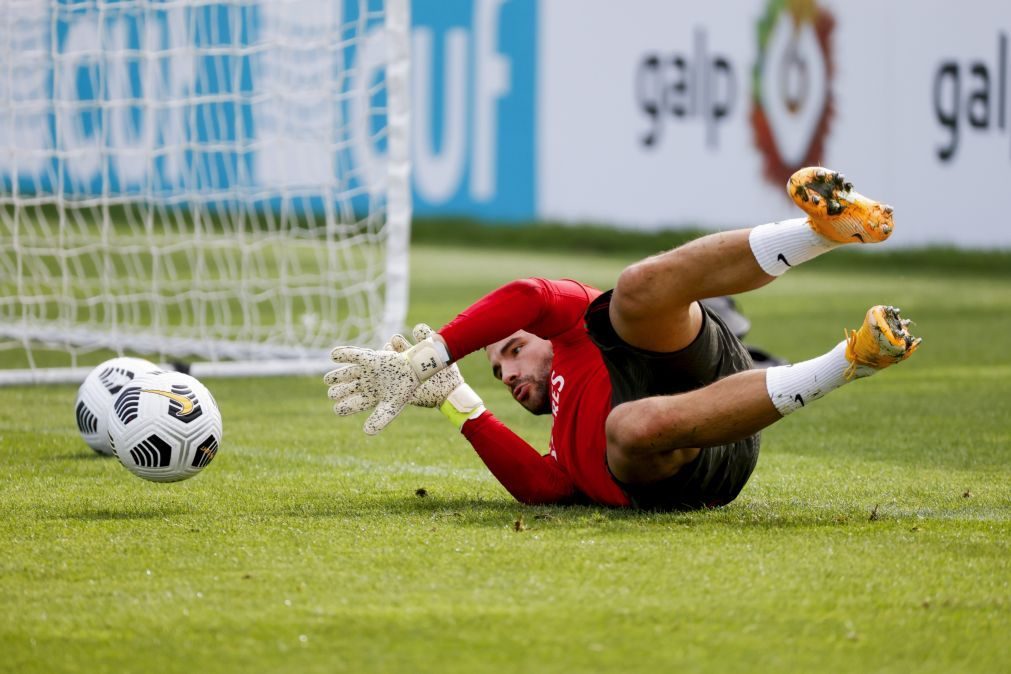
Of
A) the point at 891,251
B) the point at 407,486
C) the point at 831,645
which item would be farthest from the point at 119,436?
the point at 891,251

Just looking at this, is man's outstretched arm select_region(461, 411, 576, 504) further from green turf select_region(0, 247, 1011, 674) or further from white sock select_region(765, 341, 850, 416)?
white sock select_region(765, 341, 850, 416)

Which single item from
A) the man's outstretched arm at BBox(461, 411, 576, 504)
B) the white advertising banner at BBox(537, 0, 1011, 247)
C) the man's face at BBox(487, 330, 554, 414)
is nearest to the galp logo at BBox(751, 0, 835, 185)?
the white advertising banner at BBox(537, 0, 1011, 247)

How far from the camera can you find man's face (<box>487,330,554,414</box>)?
4.00 metres

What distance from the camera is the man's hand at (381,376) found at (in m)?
3.57

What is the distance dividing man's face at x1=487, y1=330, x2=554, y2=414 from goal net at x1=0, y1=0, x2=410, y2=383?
3.16 meters

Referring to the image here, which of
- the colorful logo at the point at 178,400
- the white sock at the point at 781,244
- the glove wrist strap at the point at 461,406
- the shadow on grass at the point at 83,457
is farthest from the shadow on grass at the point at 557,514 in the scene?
the shadow on grass at the point at 83,457

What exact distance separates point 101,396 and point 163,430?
0.72 metres

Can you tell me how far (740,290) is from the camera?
10.7 feet

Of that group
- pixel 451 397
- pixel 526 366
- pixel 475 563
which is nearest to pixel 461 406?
pixel 451 397

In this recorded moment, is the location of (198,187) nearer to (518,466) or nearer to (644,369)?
(518,466)

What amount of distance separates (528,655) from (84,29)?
8.37 meters

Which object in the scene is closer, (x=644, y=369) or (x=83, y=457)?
(x=644, y=369)

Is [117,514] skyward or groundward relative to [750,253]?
groundward

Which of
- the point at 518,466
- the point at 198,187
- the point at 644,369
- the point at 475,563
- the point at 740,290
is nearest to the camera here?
the point at 475,563
